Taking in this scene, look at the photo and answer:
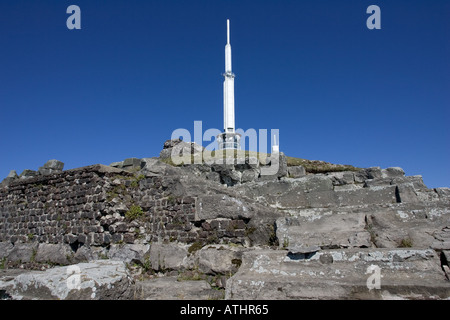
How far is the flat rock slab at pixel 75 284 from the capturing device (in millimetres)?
4340

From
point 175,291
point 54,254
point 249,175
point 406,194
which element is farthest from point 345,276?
point 54,254

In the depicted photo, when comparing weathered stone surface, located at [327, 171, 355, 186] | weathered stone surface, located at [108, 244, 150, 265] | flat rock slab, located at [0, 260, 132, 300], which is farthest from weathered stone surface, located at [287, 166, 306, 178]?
flat rock slab, located at [0, 260, 132, 300]

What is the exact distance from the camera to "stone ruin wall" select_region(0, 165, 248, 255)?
7.52 m

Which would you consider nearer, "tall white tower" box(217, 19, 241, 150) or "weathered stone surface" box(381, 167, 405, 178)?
"weathered stone surface" box(381, 167, 405, 178)

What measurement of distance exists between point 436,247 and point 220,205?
4.17 metres

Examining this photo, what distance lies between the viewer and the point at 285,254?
198 inches

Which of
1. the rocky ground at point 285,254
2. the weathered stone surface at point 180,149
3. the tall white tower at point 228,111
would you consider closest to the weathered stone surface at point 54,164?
the rocky ground at point 285,254

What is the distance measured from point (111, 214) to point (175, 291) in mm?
3444

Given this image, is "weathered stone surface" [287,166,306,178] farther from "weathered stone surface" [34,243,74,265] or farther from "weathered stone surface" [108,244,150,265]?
"weathered stone surface" [34,243,74,265]

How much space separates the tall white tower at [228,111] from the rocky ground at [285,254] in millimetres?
29205

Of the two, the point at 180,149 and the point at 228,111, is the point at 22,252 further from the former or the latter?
the point at 228,111

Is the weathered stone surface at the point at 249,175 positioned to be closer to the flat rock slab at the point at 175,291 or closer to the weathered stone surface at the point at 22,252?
the flat rock slab at the point at 175,291

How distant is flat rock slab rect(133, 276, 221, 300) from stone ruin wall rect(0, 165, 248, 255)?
4.55 feet

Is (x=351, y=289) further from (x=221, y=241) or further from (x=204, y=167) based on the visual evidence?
(x=204, y=167)
